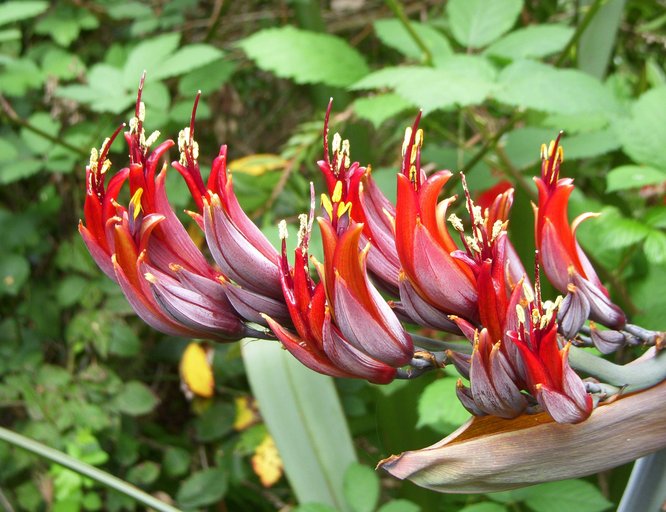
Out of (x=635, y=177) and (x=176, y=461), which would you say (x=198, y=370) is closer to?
(x=176, y=461)

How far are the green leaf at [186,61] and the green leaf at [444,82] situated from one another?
1.06 feet

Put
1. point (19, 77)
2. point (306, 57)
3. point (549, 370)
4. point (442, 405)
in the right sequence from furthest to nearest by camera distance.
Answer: point (19, 77)
point (306, 57)
point (442, 405)
point (549, 370)

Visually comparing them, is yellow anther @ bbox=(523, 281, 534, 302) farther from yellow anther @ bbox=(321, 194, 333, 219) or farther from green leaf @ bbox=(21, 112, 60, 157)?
green leaf @ bbox=(21, 112, 60, 157)

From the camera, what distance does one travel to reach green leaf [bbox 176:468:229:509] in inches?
48.6

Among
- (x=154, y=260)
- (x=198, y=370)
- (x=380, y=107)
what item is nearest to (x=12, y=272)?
(x=198, y=370)

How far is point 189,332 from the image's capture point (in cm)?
43

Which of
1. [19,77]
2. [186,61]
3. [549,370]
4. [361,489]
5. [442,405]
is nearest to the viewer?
[549,370]

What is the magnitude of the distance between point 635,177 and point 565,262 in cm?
32

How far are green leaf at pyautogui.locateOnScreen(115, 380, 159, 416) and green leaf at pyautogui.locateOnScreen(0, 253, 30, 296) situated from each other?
24cm

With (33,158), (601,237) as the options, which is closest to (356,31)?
(33,158)

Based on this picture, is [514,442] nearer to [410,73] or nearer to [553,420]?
[553,420]

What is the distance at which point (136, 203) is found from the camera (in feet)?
1.33

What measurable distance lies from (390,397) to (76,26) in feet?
2.60

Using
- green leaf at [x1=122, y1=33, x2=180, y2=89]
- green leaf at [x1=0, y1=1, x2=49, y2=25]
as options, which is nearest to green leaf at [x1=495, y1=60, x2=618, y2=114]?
green leaf at [x1=122, y1=33, x2=180, y2=89]
